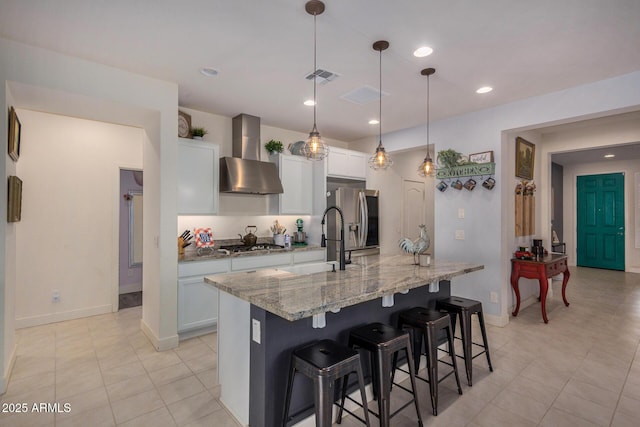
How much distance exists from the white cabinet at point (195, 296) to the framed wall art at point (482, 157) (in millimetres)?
3428

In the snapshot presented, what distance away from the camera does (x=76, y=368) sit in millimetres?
2908

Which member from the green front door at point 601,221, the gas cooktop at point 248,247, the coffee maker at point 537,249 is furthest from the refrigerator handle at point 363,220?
the green front door at point 601,221

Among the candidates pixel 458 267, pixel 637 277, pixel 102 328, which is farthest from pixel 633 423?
pixel 637 277

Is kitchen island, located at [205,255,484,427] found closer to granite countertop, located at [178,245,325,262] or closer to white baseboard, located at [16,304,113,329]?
granite countertop, located at [178,245,325,262]

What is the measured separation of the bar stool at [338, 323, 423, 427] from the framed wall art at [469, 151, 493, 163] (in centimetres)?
287

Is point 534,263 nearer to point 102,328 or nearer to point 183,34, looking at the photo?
point 183,34

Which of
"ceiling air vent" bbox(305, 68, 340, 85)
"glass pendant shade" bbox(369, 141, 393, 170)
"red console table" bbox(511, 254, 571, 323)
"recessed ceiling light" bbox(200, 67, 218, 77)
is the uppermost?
"recessed ceiling light" bbox(200, 67, 218, 77)

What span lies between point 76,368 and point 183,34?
300 cm

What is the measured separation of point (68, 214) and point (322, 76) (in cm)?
376

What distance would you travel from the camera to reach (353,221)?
4.89 m

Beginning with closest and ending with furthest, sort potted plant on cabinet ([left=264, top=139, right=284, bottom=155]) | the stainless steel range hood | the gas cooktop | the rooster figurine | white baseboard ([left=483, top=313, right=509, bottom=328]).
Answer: the rooster figurine < white baseboard ([left=483, top=313, right=509, bottom=328]) < the stainless steel range hood < the gas cooktop < potted plant on cabinet ([left=264, top=139, right=284, bottom=155])

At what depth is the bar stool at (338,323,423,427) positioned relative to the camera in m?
1.87

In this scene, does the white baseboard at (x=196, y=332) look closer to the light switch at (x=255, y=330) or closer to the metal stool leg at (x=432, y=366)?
the light switch at (x=255, y=330)

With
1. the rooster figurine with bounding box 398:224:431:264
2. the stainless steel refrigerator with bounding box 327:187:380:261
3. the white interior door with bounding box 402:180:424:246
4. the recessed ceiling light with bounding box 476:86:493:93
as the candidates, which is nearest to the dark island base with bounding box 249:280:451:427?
the rooster figurine with bounding box 398:224:431:264
